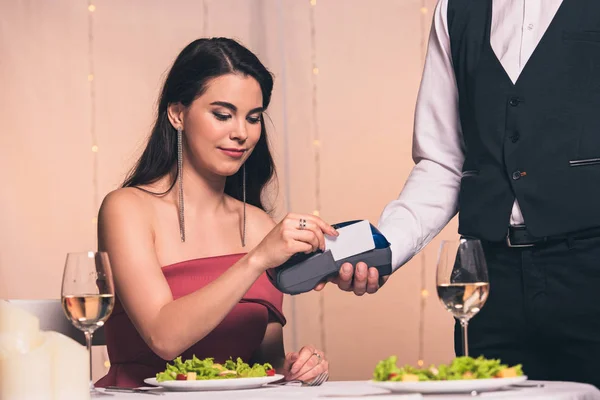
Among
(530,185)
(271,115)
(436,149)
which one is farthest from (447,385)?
(271,115)

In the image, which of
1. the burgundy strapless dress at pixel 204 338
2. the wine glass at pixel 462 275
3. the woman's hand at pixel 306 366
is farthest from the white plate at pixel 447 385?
the burgundy strapless dress at pixel 204 338

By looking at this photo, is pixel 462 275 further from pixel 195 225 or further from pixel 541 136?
pixel 195 225

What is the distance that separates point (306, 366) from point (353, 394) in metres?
0.63

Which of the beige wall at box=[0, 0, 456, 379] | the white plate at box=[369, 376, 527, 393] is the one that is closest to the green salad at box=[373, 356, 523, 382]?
the white plate at box=[369, 376, 527, 393]

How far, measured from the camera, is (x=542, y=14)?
1.82m

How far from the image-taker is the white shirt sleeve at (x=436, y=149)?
1.92m

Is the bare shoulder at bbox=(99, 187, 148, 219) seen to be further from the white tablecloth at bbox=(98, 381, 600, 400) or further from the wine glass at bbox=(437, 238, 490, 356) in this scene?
the wine glass at bbox=(437, 238, 490, 356)

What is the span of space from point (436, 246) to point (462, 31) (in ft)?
6.50

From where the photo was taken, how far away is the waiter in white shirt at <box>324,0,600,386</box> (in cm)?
165

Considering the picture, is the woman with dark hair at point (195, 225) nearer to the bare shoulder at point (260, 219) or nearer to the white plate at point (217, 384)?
the bare shoulder at point (260, 219)

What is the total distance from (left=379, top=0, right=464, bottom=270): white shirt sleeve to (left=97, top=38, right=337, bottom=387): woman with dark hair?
39 cm

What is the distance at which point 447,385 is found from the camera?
1.13 m

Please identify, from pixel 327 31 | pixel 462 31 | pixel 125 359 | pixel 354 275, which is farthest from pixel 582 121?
pixel 327 31

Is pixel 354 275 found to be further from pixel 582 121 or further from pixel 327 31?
pixel 327 31
